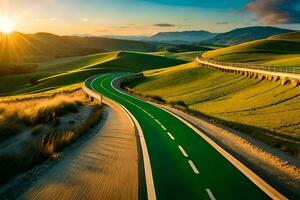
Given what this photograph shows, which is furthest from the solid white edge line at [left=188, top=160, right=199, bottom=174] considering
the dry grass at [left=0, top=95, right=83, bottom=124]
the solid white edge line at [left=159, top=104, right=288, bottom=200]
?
the dry grass at [left=0, top=95, right=83, bottom=124]

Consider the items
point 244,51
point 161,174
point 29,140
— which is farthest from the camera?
point 244,51

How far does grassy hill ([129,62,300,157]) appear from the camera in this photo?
23952mm

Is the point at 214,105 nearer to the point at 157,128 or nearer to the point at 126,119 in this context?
the point at 126,119

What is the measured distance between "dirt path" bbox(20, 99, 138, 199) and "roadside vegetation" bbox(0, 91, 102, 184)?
3.59ft

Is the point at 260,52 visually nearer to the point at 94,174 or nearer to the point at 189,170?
the point at 189,170

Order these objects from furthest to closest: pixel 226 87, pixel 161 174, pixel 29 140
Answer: pixel 226 87
pixel 29 140
pixel 161 174

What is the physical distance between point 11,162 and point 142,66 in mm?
116307

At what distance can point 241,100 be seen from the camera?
38.2 meters

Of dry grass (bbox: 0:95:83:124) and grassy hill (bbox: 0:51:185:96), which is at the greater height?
dry grass (bbox: 0:95:83:124)

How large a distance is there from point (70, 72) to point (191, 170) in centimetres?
9365

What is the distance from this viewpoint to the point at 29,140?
22.2 metres

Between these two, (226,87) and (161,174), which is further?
(226,87)

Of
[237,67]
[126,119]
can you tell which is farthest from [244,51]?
[126,119]

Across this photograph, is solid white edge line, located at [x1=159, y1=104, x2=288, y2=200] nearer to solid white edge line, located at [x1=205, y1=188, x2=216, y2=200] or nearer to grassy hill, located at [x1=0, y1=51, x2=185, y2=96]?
solid white edge line, located at [x1=205, y1=188, x2=216, y2=200]
